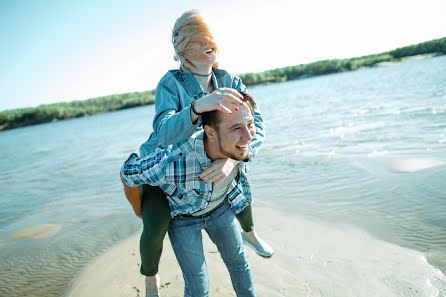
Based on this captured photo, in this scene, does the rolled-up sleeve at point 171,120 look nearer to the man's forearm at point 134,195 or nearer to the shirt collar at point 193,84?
the shirt collar at point 193,84

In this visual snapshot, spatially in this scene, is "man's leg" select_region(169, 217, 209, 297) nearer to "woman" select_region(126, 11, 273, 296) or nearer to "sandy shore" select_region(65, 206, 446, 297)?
"woman" select_region(126, 11, 273, 296)

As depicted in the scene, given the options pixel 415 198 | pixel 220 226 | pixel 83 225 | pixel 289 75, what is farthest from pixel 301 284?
pixel 289 75

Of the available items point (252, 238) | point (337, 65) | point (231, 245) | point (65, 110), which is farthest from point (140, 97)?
point (231, 245)

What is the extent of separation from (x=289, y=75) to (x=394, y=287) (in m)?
69.7

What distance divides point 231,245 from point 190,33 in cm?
148

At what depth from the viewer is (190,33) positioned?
2.09 m

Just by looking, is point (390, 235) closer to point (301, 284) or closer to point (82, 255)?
point (301, 284)

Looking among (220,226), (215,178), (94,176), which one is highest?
(215,178)

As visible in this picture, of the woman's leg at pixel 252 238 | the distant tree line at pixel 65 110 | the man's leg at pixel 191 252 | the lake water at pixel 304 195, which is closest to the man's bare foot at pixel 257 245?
the woman's leg at pixel 252 238

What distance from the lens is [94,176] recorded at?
26.6 ft

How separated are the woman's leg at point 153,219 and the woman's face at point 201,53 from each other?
93 cm

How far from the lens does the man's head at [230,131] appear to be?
73.5 inches

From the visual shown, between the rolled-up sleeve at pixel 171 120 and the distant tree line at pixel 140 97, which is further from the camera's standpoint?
the distant tree line at pixel 140 97

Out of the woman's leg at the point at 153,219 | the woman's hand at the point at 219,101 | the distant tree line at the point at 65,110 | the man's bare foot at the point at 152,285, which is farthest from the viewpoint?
the distant tree line at the point at 65,110
